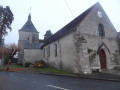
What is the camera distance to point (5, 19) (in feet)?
95.5

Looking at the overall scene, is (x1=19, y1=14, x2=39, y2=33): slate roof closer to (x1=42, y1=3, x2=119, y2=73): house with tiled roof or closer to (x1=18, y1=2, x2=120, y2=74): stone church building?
(x1=18, y1=2, x2=120, y2=74): stone church building

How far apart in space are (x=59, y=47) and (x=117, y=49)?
9150mm

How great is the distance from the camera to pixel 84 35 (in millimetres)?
13992

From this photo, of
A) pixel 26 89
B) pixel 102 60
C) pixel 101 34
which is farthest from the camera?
pixel 101 34

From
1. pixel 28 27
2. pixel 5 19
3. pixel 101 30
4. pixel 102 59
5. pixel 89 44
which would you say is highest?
pixel 28 27

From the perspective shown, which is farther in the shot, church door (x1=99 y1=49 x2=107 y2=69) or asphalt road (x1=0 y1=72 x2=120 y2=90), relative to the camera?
church door (x1=99 y1=49 x2=107 y2=69)

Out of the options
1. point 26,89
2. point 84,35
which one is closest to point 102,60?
point 84,35

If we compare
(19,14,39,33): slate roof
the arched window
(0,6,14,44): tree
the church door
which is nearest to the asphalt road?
the church door

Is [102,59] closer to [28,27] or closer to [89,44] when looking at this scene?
[89,44]

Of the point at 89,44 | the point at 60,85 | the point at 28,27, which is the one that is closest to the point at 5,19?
the point at 28,27

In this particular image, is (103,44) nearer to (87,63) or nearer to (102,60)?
(102,60)

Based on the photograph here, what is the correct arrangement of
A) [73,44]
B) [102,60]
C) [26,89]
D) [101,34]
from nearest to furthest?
[26,89]
[73,44]
[102,60]
[101,34]

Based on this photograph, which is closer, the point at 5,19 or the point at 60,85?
the point at 60,85

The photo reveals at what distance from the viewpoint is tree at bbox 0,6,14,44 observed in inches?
1114
